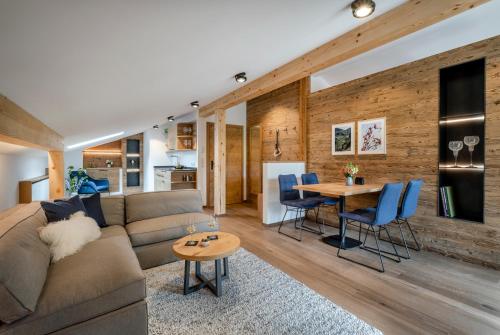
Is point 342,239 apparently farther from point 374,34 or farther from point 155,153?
point 155,153

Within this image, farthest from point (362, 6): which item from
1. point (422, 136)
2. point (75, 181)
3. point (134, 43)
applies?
point (75, 181)

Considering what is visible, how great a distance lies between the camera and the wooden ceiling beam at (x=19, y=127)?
1681 mm

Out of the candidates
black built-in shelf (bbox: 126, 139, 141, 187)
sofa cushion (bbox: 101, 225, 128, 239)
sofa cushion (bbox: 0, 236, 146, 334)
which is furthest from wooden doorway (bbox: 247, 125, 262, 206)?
sofa cushion (bbox: 0, 236, 146, 334)

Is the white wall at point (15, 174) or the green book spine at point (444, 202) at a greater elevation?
the white wall at point (15, 174)

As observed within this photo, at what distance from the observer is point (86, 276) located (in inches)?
57.7

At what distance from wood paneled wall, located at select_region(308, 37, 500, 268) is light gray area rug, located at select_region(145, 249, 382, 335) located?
2.16 m

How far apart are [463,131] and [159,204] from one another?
4.16m

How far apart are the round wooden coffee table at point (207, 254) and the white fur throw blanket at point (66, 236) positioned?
30.5 inches

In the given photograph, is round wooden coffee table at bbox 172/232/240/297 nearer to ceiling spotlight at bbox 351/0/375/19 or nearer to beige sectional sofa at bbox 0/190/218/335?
beige sectional sofa at bbox 0/190/218/335

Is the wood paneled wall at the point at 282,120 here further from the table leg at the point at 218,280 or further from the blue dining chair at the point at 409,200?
the table leg at the point at 218,280

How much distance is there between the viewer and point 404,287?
7.24ft

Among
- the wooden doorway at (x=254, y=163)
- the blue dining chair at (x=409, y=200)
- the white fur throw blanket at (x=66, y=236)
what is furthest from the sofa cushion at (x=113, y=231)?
the wooden doorway at (x=254, y=163)

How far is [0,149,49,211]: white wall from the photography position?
120 inches

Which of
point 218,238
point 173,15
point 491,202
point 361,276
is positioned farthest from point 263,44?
point 491,202
